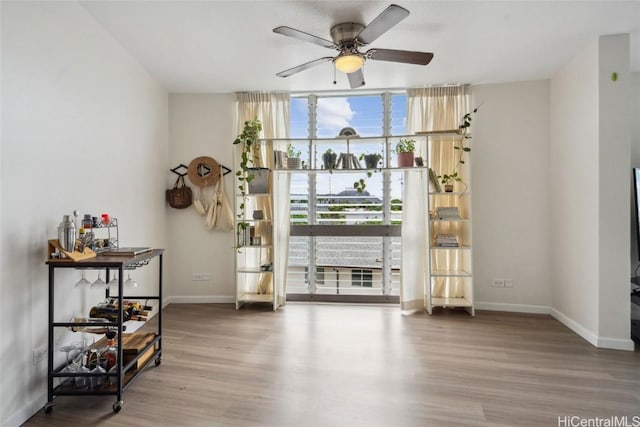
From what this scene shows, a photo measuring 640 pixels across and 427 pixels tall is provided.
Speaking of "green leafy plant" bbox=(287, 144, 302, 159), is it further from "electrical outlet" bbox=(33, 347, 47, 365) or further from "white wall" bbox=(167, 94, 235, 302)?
"electrical outlet" bbox=(33, 347, 47, 365)

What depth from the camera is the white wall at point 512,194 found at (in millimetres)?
3799

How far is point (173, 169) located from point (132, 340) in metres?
2.27

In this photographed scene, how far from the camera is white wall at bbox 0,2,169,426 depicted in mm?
1832

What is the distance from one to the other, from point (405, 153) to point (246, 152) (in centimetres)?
184

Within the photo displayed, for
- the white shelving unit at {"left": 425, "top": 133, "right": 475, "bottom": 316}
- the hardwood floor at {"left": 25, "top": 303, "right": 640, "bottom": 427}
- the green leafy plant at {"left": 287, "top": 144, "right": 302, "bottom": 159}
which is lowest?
the hardwood floor at {"left": 25, "top": 303, "right": 640, "bottom": 427}

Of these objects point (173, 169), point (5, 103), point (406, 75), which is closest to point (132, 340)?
point (5, 103)

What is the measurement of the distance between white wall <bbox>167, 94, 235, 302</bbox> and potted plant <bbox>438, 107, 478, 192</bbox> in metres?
2.58

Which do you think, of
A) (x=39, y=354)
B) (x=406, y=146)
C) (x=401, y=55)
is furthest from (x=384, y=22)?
(x=39, y=354)

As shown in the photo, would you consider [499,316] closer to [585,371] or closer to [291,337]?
[585,371]

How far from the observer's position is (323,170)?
12.5 ft

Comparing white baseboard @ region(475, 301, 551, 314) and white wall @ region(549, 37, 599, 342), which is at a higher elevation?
white wall @ region(549, 37, 599, 342)

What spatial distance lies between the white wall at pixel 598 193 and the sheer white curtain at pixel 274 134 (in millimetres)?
3005

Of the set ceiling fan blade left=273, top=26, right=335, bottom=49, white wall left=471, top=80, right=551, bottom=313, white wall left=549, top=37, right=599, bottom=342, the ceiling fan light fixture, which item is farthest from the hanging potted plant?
white wall left=549, top=37, right=599, bottom=342

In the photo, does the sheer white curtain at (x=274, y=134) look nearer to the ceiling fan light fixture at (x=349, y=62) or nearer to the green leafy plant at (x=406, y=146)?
the green leafy plant at (x=406, y=146)
